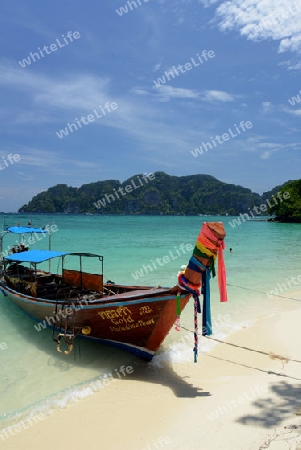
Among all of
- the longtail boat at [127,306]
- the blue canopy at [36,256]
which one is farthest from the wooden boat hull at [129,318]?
the blue canopy at [36,256]

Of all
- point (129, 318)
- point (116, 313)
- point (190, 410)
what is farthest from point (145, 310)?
point (190, 410)

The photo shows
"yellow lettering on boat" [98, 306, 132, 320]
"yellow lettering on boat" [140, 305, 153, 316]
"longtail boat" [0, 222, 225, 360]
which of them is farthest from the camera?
"yellow lettering on boat" [98, 306, 132, 320]

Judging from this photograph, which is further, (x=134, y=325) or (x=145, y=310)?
(x=134, y=325)

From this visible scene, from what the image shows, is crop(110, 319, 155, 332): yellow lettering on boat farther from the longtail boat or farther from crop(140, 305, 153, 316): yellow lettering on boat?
crop(140, 305, 153, 316): yellow lettering on boat

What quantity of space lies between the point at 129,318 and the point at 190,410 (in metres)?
2.37

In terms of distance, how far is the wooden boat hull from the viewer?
7047mm

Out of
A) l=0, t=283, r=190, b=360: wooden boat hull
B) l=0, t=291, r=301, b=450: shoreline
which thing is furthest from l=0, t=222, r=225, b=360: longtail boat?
l=0, t=291, r=301, b=450: shoreline

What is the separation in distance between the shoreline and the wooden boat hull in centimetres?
68

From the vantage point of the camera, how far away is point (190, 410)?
19.2 feet

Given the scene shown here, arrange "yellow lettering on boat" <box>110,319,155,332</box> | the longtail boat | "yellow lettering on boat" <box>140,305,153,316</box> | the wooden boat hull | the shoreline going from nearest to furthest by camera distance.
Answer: the shoreline
the longtail boat
the wooden boat hull
"yellow lettering on boat" <box>140,305,153,316</box>
"yellow lettering on boat" <box>110,319,155,332</box>

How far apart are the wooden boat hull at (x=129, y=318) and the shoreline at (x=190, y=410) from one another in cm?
68

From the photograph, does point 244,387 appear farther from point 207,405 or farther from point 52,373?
point 52,373

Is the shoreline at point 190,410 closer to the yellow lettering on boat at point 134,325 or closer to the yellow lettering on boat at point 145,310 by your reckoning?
the yellow lettering on boat at point 134,325

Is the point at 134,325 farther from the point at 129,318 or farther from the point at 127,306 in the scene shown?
the point at 127,306
